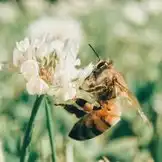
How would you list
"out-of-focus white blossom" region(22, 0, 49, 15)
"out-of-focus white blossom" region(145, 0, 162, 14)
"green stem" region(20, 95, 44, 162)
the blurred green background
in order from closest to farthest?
"green stem" region(20, 95, 44, 162)
the blurred green background
"out-of-focus white blossom" region(22, 0, 49, 15)
"out-of-focus white blossom" region(145, 0, 162, 14)

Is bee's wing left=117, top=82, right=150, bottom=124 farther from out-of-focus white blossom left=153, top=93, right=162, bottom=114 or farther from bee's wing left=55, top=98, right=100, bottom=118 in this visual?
out-of-focus white blossom left=153, top=93, right=162, bottom=114

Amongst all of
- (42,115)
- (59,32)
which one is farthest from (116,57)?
(59,32)

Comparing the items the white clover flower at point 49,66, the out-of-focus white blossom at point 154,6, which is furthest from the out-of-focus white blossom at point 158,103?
the out-of-focus white blossom at point 154,6

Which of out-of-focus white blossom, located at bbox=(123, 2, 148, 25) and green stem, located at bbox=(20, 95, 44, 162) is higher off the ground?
out-of-focus white blossom, located at bbox=(123, 2, 148, 25)

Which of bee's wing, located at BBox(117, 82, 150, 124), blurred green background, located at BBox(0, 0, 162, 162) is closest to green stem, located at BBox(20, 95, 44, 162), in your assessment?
blurred green background, located at BBox(0, 0, 162, 162)

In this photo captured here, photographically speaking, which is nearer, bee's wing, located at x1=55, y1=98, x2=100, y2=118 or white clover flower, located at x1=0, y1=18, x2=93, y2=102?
white clover flower, located at x1=0, y1=18, x2=93, y2=102

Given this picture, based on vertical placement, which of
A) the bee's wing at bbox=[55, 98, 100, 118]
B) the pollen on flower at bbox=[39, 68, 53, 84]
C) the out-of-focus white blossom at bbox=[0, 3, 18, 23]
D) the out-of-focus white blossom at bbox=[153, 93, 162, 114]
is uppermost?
the out-of-focus white blossom at bbox=[0, 3, 18, 23]

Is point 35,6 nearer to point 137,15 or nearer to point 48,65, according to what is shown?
point 137,15

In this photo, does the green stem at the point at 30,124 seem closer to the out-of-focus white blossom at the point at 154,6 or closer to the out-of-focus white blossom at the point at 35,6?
the out-of-focus white blossom at the point at 35,6

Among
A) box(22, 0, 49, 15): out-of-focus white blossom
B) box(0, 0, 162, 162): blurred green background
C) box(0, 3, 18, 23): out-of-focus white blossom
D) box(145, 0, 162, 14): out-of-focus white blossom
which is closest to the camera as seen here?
box(0, 0, 162, 162): blurred green background
